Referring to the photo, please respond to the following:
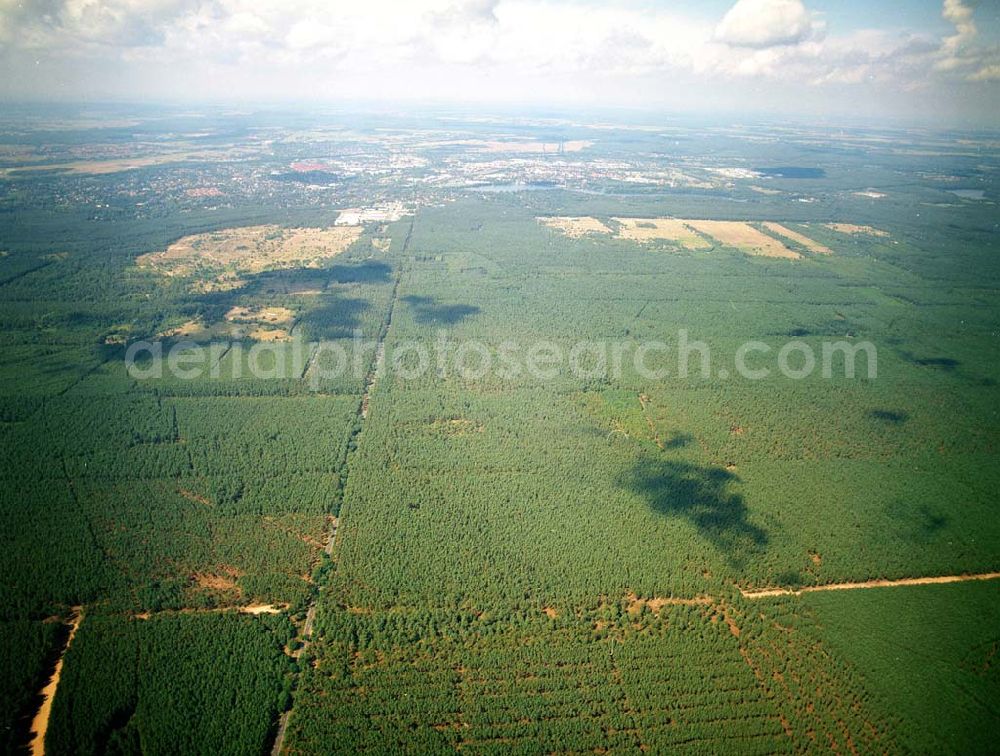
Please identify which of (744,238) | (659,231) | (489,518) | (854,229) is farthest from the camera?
(854,229)

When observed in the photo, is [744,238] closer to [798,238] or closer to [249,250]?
[798,238]

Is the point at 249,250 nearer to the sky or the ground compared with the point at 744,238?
nearer to the ground

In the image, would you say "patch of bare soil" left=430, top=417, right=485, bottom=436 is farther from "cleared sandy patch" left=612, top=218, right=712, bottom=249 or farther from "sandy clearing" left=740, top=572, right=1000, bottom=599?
"cleared sandy patch" left=612, top=218, right=712, bottom=249

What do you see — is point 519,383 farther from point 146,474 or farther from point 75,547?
point 75,547

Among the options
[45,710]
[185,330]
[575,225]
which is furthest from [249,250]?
[45,710]

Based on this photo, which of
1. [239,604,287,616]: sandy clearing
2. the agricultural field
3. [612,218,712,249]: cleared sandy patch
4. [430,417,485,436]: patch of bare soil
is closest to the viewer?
the agricultural field

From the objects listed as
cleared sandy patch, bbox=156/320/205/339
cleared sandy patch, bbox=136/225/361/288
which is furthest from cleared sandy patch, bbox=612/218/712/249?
cleared sandy patch, bbox=156/320/205/339
